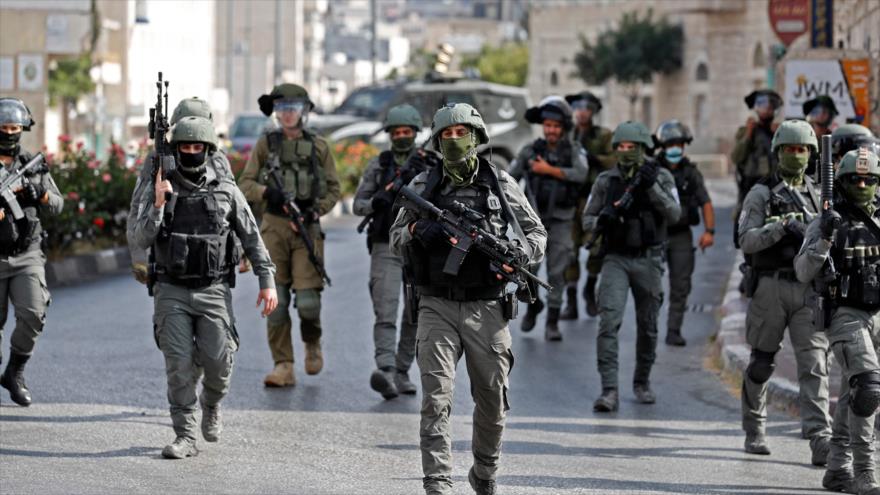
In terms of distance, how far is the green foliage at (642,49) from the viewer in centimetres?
6788

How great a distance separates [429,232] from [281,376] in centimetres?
392

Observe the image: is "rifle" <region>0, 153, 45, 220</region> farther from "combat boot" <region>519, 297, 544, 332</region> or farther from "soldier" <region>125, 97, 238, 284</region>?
"combat boot" <region>519, 297, 544, 332</region>

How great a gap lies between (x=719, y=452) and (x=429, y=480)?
2.67 m

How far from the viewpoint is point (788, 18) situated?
18672 mm

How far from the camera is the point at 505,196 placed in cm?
754

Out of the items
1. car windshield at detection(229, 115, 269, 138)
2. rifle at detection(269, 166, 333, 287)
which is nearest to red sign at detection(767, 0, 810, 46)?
rifle at detection(269, 166, 333, 287)

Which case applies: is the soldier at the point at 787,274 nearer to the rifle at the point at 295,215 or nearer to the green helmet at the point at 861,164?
the green helmet at the point at 861,164

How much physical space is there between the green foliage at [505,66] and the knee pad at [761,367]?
85333mm

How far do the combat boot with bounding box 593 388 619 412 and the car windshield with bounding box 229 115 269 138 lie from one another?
2311cm

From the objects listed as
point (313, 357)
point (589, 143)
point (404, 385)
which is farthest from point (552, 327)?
point (404, 385)

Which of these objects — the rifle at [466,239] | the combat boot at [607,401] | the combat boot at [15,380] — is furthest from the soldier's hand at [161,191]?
the combat boot at [607,401]

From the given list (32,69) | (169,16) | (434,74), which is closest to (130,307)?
(32,69)

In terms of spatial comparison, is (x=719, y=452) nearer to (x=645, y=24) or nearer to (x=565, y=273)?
(x=565, y=273)

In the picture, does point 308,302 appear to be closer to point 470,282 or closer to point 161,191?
point 161,191
